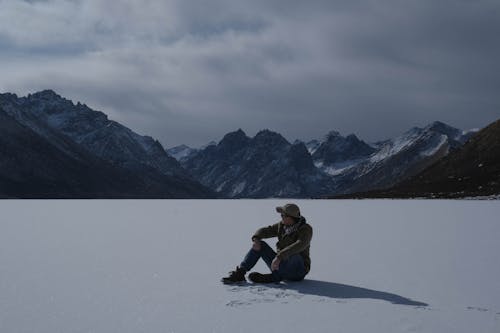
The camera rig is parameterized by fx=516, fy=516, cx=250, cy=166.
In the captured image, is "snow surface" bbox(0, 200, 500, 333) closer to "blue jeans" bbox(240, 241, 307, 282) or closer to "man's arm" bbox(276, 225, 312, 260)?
"blue jeans" bbox(240, 241, 307, 282)

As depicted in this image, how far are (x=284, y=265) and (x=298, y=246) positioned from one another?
2.37ft

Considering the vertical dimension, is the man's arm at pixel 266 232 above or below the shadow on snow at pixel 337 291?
above

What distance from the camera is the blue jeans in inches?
410

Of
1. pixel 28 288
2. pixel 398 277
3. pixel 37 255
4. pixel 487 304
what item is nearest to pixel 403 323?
pixel 487 304

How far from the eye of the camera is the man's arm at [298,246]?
32.7 feet

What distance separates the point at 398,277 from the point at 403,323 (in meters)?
4.11

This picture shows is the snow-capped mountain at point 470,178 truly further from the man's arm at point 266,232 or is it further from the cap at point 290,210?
the cap at point 290,210

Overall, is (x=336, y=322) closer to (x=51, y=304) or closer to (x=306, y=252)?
(x=306, y=252)

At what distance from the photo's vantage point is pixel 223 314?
792 centimetres

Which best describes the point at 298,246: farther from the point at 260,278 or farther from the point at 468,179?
the point at 468,179

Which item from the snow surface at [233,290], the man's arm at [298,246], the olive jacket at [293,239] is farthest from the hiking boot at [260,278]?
the man's arm at [298,246]

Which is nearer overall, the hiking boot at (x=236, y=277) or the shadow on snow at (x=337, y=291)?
the shadow on snow at (x=337, y=291)

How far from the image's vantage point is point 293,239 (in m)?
10.3

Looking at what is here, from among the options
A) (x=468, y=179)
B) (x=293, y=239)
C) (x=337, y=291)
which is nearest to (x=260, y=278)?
(x=293, y=239)
